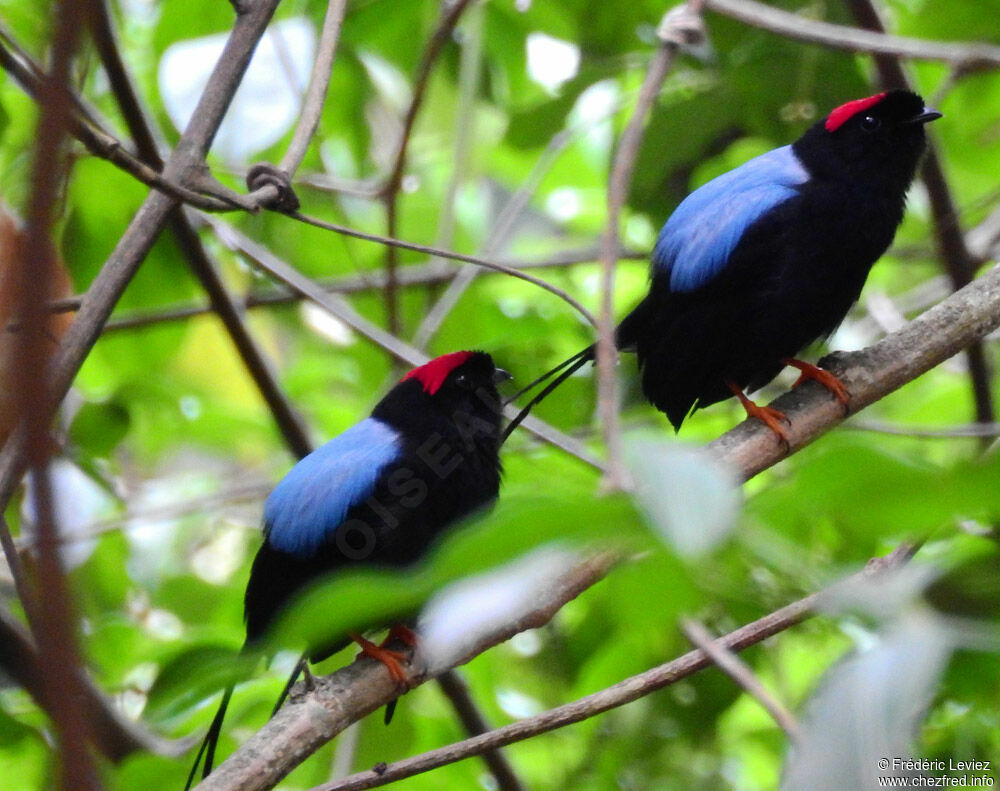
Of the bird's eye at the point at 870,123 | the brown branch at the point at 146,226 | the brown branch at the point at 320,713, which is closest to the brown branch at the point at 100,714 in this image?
the brown branch at the point at 146,226

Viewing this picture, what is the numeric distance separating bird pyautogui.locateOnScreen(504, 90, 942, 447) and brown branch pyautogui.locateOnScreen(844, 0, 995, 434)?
24.0 inches

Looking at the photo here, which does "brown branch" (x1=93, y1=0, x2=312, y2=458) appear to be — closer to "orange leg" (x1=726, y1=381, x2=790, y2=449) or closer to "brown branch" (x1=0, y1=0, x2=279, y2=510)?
"brown branch" (x1=0, y1=0, x2=279, y2=510)

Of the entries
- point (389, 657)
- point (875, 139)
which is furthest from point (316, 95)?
point (875, 139)

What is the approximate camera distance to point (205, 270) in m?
3.90

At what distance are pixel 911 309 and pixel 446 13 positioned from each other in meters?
2.54

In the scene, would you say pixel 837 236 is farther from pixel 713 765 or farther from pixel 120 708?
pixel 120 708

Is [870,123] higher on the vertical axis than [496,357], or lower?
higher

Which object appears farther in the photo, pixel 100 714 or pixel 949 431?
pixel 100 714

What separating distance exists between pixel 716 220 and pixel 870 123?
0.61 m

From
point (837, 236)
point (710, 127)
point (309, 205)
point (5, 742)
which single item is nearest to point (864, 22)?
point (710, 127)

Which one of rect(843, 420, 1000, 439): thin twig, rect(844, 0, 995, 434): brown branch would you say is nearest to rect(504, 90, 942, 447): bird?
rect(843, 420, 1000, 439): thin twig

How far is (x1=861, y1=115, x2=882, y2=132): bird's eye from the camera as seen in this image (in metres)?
3.51

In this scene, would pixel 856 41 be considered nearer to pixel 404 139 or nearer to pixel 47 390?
pixel 404 139

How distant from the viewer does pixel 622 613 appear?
1051 mm
